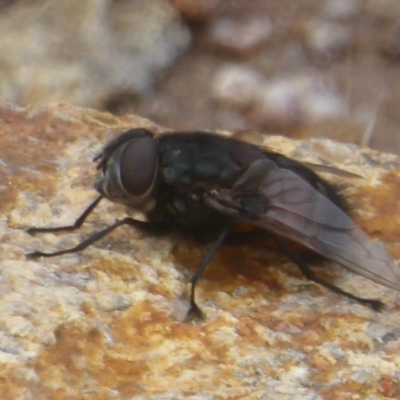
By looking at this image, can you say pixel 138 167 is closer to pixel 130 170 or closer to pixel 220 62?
pixel 130 170

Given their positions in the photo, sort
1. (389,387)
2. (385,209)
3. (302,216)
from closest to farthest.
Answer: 1. (389,387)
2. (302,216)
3. (385,209)

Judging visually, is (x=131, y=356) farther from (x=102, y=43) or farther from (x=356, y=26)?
(x=356, y=26)

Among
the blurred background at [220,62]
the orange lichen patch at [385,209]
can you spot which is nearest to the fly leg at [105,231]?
the orange lichen patch at [385,209]

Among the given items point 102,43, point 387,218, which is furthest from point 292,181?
point 102,43

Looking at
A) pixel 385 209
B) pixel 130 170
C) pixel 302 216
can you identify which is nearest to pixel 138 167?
pixel 130 170

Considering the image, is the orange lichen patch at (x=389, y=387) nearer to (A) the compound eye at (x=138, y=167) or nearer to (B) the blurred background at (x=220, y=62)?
(A) the compound eye at (x=138, y=167)

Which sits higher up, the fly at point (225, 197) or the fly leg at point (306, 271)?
the fly at point (225, 197)
